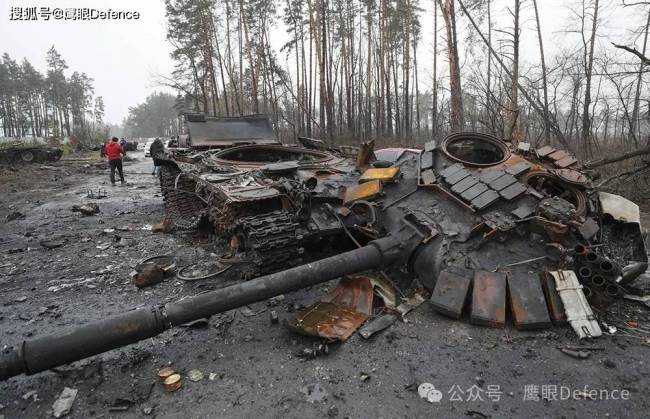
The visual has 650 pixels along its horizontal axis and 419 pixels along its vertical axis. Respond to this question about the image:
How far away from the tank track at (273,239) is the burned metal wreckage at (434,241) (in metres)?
0.01

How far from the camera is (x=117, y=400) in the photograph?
2.85 meters

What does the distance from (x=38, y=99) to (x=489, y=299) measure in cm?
6770

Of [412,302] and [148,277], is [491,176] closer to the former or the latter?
[412,302]

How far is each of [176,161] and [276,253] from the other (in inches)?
148

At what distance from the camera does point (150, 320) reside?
291 cm

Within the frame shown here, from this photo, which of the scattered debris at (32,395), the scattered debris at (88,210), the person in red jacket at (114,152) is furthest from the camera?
the person in red jacket at (114,152)

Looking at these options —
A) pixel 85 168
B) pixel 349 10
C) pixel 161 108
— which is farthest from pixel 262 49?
pixel 161 108

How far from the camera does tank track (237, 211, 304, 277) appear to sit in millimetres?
3996

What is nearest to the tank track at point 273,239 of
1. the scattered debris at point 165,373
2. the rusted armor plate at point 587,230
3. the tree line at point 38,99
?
the scattered debris at point 165,373

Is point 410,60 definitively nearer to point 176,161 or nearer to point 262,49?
point 262,49

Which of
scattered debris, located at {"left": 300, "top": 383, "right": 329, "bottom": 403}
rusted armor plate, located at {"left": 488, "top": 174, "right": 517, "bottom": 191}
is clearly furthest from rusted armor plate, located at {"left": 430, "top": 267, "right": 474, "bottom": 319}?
scattered debris, located at {"left": 300, "top": 383, "right": 329, "bottom": 403}

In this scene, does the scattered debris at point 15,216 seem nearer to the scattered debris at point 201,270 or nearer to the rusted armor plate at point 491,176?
the scattered debris at point 201,270

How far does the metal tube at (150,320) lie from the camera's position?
8.56 feet

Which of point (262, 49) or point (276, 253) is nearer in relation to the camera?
point (276, 253)
